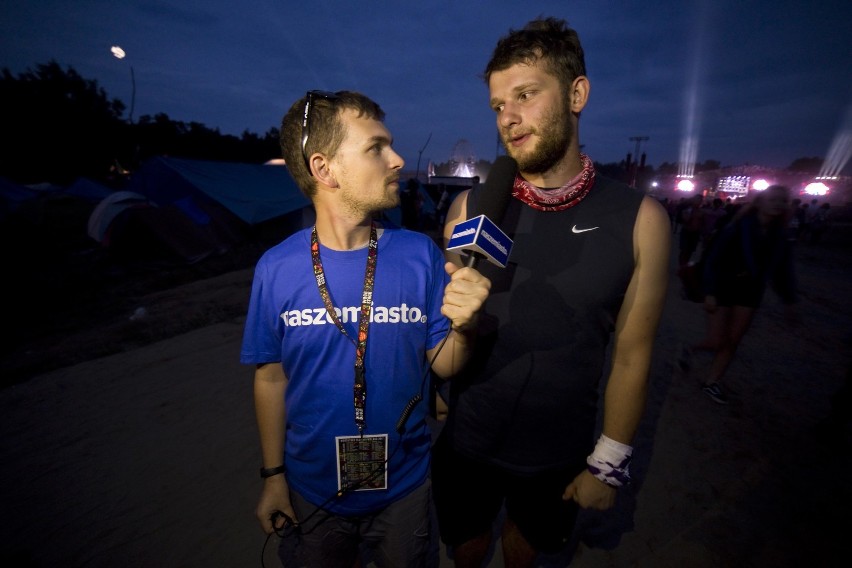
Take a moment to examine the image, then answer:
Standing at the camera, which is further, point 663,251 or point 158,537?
point 158,537

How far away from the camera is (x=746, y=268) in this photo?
4.00 metres

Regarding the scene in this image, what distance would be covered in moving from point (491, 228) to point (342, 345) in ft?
2.73

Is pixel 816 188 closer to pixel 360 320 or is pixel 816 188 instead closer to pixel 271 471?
pixel 360 320

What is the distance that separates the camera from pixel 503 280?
163 centimetres

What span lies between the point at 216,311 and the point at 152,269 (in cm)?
493

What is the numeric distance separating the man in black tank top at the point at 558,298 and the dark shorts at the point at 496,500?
22 mm

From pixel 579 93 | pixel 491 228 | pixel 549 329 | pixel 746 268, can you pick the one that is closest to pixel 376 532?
pixel 549 329

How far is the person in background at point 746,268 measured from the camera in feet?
12.8

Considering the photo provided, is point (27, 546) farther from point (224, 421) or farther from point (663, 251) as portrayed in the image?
point (663, 251)

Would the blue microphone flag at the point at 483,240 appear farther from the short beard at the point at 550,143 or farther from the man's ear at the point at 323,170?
the man's ear at the point at 323,170

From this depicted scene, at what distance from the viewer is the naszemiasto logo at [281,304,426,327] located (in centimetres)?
154

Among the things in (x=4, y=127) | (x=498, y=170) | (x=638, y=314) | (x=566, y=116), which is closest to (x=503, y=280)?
(x=498, y=170)

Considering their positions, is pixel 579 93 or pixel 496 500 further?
pixel 496 500

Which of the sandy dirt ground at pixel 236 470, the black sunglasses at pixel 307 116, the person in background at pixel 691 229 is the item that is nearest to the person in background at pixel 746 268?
the sandy dirt ground at pixel 236 470
